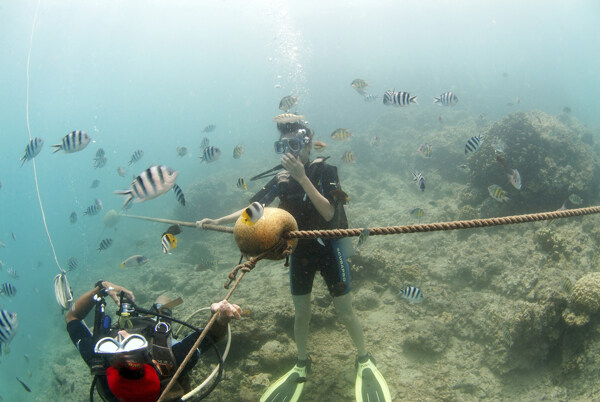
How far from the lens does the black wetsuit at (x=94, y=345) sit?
176cm

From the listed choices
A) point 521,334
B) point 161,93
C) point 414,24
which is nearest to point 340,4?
point 414,24

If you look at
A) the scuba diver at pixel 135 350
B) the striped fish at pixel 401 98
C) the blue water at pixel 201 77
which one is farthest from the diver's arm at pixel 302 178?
the blue water at pixel 201 77

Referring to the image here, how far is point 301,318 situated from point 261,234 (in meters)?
2.49

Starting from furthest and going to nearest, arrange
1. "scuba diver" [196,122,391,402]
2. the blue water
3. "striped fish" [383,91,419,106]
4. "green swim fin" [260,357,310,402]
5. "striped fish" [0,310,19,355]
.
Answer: the blue water
"striped fish" [383,91,419,106]
"striped fish" [0,310,19,355]
"green swim fin" [260,357,310,402]
"scuba diver" [196,122,391,402]

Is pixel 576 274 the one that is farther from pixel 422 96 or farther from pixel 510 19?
pixel 510 19

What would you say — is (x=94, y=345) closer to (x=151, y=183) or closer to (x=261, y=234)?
(x=151, y=183)

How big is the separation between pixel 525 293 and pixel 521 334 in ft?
3.98

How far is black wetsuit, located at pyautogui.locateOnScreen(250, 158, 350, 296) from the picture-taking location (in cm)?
343

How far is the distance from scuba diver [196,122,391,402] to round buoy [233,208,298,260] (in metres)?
1.55

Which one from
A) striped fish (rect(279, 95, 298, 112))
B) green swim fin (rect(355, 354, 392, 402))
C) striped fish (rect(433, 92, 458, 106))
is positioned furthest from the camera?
striped fish (rect(433, 92, 458, 106))

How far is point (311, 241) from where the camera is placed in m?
3.63

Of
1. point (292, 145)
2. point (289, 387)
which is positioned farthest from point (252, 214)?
point (289, 387)

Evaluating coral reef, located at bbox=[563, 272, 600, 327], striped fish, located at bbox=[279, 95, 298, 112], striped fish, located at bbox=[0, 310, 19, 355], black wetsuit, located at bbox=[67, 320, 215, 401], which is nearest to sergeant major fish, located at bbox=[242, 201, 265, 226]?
black wetsuit, located at bbox=[67, 320, 215, 401]

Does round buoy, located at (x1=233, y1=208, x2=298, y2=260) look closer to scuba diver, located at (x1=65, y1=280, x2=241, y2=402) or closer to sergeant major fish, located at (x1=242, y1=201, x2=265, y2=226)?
sergeant major fish, located at (x1=242, y1=201, x2=265, y2=226)
